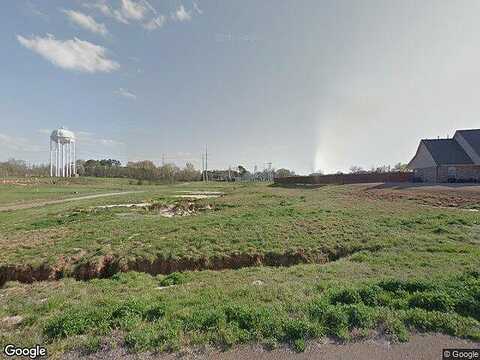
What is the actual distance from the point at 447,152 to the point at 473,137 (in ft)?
13.2

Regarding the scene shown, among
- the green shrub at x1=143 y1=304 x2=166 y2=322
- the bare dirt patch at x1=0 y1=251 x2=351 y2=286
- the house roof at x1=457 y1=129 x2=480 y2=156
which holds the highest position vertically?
the house roof at x1=457 y1=129 x2=480 y2=156

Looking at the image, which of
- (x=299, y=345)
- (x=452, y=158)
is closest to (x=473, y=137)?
(x=452, y=158)

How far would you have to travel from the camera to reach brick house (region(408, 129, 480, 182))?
33375 millimetres

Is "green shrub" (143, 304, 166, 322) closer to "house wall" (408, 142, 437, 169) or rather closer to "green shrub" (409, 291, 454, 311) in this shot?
"green shrub" (409, 291, 454, 311)

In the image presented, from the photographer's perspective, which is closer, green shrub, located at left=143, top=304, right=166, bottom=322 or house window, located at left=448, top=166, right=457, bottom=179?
green shrub, located at left=143, top=304, right=166, bottom=322

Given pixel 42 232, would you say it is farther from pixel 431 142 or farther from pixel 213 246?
pixel 431 142

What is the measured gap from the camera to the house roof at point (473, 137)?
33.8 m

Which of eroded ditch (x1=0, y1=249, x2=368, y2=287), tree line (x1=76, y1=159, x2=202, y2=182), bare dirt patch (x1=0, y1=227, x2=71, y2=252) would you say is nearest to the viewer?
eroded ditch (x1=0, y1=249, x2=368, y2=287)

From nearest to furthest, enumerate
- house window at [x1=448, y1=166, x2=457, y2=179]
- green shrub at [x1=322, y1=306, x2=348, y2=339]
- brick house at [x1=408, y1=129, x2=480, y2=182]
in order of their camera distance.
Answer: green shrub at [x1=322, y1=306, x2=348, y2=339] → brick house at [x1=408, y1=129, x2=480, y2=182] → house window at [x1=448, y1=166, x2=457, y2=179]

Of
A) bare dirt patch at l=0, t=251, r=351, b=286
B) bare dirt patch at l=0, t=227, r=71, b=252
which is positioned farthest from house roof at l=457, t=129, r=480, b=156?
bare dirt patch at l=0, t=227, r=71, b=252

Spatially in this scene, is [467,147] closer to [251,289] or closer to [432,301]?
[432,301]

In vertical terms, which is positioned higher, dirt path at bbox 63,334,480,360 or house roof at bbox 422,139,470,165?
house roof at bbox 422,139,470,165

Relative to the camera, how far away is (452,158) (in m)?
34.4

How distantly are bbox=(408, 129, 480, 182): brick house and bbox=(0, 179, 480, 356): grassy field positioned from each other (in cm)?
2932
